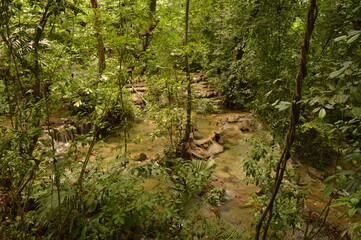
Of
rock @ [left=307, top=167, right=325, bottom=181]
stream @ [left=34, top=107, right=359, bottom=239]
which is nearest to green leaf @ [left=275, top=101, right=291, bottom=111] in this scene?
stream @ [left=34, top=107, right=359, bottom=239]

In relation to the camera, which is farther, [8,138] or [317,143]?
[317,143]

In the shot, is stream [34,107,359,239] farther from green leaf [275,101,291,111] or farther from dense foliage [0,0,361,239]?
green leaf [275,101,291,111]

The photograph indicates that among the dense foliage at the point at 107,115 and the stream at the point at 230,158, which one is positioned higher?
the dense foliage at the point at 107,115

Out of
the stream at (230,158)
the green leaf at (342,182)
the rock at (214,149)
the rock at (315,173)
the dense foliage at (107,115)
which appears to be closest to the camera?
the green leaf at (342,182)

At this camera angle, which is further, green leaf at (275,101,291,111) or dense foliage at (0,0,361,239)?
dense foliage at (0,0,361,239)

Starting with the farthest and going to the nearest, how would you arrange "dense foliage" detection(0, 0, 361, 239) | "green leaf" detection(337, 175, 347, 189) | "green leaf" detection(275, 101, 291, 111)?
"dense foliage" detection(0, 0, 361, 239) < "green leaf" detection(275, 101, 291, 111) < "green leaf" detection(337, 175, 347, 189)

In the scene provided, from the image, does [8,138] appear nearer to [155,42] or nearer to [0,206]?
[0,206]

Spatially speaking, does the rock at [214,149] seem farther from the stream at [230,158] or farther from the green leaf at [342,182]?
the green leaf at [342,182]

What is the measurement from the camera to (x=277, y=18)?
3760 millimetres

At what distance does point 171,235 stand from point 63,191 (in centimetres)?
139

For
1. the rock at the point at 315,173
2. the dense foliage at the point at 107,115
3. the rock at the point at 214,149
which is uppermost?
the dense foliage at the point at 107,115

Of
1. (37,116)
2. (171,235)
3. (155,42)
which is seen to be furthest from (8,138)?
(155,42)

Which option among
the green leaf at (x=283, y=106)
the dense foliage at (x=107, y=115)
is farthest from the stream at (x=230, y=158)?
the green leaf at (x=283, y=106)

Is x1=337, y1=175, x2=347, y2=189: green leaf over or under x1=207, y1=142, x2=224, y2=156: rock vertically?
over
